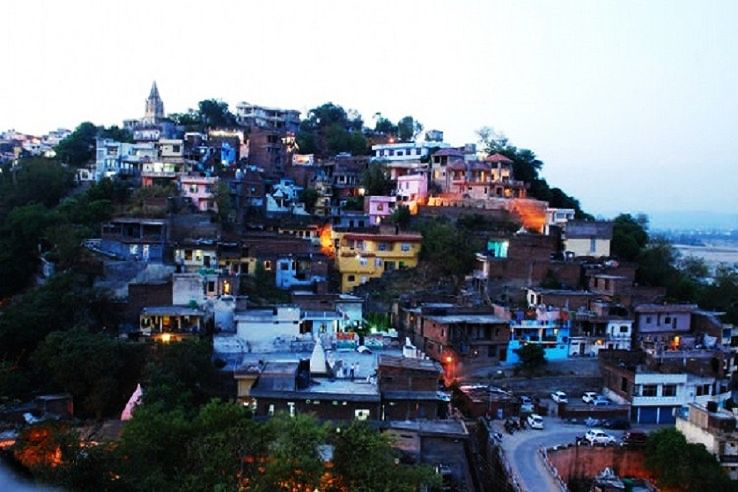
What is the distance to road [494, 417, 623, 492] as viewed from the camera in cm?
1872

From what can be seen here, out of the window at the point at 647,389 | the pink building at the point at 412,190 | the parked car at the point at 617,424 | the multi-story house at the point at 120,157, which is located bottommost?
the parked car at the point at 617,424

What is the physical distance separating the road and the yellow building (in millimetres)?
10224

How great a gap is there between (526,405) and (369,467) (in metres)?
11.5

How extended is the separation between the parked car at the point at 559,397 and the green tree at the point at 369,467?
10998 millimetres

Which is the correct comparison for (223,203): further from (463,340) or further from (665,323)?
(665,323)

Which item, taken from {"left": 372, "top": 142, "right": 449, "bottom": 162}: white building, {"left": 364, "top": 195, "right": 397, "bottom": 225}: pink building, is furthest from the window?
{"left": 372, "top": 142, "right": 449, "bottom": 162}: white building

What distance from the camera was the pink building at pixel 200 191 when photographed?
33.9 metres

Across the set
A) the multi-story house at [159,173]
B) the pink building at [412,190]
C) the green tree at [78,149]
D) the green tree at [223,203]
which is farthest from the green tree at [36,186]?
the pink building at [412,190]

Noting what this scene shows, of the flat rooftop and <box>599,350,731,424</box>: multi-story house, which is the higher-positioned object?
the flat rooftop

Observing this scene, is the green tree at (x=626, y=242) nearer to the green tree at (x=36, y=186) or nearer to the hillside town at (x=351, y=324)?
the hillside town at (x=351, y=324)

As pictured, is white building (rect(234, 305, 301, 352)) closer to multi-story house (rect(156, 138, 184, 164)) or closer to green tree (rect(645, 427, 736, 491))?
green tree (rect(645, 427, 736, 491))

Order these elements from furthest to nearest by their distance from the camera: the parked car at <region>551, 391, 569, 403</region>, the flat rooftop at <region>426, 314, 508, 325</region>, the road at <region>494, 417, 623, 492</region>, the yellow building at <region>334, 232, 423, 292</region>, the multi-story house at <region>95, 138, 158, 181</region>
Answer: the multi-story house at <region>95, 138, 158, 181</region>
the yellow building at <region>334, 232, 423, 292</region>
the flat rooftop at <region>426, 314, 508, 325</region>
the parked car at <region>551, 391, 569, 403</region>
the road at <region>494, 417, 623, 492</region>

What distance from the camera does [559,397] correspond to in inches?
963

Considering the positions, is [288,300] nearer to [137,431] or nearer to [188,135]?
[137,431]
